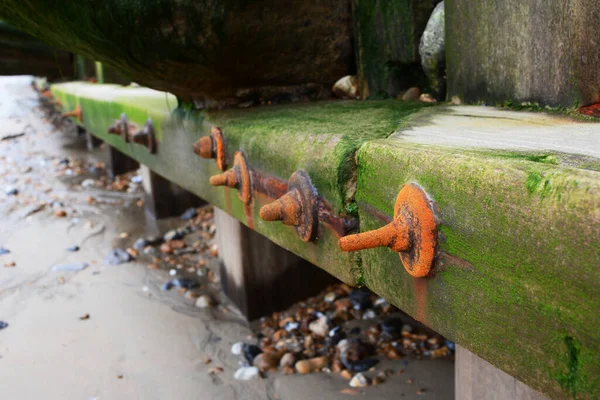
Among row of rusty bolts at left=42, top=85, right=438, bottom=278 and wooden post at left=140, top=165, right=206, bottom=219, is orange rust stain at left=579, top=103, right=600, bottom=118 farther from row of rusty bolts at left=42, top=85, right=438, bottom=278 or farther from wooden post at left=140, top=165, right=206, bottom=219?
wooden post at left=140, top=165, right=206, bottom=219

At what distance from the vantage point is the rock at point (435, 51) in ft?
7.02

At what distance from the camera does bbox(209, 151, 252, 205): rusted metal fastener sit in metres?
2.09

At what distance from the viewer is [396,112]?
72.4 inches

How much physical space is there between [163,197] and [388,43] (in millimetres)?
3442

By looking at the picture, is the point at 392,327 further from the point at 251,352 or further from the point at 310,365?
the point at 251,352

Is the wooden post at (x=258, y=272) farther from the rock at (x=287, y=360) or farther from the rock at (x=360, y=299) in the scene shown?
the rock at (x=287, y=360)

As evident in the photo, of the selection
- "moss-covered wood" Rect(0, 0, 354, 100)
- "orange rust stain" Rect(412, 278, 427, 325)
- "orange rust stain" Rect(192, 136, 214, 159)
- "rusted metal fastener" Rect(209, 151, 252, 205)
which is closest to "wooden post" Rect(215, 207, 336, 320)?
"orange rust stain" Rect(192, 136, 214, 159)

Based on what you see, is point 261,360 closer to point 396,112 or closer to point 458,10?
point 396,112

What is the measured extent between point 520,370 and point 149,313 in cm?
290

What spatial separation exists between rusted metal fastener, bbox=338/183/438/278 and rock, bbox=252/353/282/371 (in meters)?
1.85

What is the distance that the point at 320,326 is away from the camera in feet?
10.6

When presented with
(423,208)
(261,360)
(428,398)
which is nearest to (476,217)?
(423,208)

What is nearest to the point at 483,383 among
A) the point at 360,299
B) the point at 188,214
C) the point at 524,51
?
the point at 524,51

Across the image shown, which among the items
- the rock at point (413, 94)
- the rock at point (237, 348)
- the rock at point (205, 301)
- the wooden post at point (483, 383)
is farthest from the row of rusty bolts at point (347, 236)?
the rock at point (205, 301)
